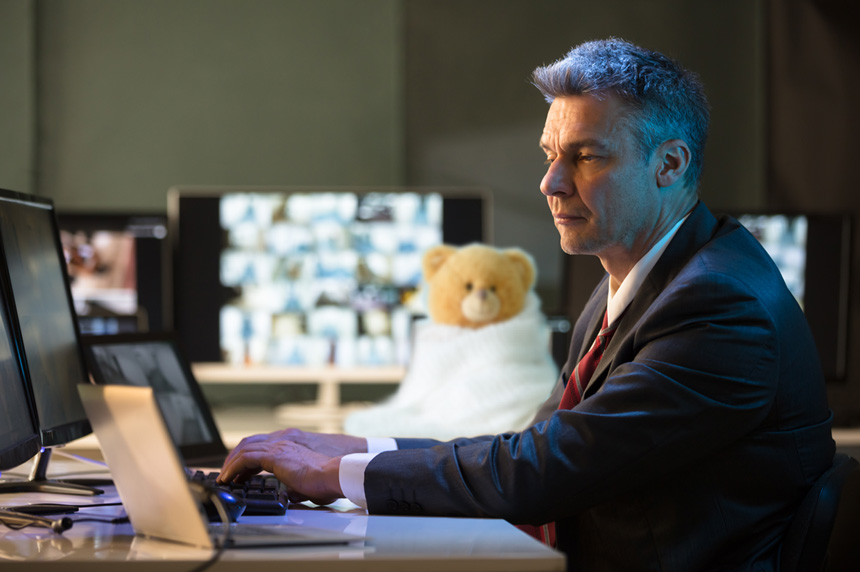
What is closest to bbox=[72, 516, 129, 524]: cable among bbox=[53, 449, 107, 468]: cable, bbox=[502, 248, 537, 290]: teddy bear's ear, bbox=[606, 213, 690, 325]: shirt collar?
bbox=[53, 449, 107, 468]: cable

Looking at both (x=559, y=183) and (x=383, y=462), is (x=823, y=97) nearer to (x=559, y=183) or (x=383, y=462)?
(x=559, y=183)

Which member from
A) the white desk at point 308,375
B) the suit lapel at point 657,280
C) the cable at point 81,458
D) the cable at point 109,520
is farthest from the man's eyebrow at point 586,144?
the white desk at point 308,375

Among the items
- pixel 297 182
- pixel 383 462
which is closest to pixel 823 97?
pixel 297 182

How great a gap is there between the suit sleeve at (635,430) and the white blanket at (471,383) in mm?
1395

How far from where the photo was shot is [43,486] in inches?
49.6

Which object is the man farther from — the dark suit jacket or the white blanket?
the white blanket

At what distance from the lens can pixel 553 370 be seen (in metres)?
2.64

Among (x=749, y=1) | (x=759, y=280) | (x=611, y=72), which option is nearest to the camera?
(x=759, y=280)

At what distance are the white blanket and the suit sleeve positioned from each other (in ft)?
4.58

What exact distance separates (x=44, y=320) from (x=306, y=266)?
2.03 metres

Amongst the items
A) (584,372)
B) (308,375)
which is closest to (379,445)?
(584,372)

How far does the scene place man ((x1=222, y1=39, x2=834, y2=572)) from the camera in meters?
1.04

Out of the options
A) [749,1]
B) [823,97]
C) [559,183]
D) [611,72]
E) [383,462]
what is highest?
[749,1]

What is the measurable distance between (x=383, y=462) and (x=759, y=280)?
550mm
